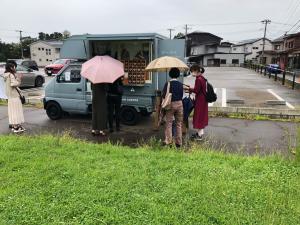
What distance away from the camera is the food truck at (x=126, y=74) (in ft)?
27.6

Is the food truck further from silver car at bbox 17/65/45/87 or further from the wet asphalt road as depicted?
silver car at bbox 17/65/45/87

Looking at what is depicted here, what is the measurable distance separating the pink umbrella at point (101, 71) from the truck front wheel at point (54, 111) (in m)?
2.83

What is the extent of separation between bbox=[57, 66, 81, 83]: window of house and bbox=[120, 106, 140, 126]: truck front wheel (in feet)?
5.29

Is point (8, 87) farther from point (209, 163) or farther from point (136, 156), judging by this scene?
point (209, 163)

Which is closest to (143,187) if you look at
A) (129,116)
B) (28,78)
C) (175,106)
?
(175,106)

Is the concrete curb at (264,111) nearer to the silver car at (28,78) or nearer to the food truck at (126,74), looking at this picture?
the food truck at (126,74)

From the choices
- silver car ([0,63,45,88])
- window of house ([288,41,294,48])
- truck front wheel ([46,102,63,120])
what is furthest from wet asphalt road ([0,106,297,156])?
window of house ([288,41,294,48])

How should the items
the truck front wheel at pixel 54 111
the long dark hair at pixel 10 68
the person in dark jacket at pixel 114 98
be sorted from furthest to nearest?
the truck front wheel at pixel 54 111 → the person in dark jacket at pixel 114 98 → the long dark hair at pixel 10 68

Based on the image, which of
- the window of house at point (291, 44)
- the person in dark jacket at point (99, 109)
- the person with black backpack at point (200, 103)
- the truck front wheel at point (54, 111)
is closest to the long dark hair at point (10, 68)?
the person in dark jacket at point (99, 109)

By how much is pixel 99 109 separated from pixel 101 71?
43.4 inches

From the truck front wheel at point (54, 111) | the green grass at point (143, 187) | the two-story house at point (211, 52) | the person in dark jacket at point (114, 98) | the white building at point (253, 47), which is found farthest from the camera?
the white building at point (253, 47)

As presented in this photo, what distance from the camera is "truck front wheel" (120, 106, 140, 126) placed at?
28.8 feet

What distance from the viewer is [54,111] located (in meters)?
9.48

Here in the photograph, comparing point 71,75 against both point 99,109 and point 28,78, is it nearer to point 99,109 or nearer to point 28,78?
point 99,109
